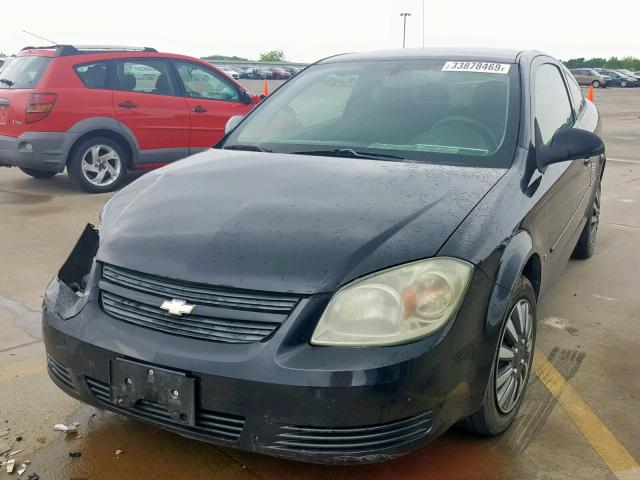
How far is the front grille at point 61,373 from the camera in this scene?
8.35 feet

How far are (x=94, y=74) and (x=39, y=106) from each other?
75 cm

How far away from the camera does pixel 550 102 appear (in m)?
3.91

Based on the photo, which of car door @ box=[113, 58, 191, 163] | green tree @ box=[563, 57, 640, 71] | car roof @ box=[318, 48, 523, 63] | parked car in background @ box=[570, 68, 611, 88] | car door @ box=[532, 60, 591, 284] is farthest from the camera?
green tree @ box=[563, 57, 640, 71]

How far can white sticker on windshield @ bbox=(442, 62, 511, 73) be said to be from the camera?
361 cm

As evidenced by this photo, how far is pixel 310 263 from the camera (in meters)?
2.27

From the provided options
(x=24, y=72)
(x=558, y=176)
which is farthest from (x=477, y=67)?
(x=24, y=72)

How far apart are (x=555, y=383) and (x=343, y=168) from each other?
147 centimetres

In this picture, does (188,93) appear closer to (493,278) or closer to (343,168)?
(343,168)

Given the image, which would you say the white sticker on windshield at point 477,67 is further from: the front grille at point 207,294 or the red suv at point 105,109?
the red suv at point 105,109

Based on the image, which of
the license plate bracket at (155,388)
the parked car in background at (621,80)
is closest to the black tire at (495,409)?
the license plate bracket at (155,388)

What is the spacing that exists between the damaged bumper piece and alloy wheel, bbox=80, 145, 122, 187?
5848 millimetres

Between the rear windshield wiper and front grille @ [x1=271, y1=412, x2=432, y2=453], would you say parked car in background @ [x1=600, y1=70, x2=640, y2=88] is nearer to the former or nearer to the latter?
the rear windshield wiper

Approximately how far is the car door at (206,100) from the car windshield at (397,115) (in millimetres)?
4576

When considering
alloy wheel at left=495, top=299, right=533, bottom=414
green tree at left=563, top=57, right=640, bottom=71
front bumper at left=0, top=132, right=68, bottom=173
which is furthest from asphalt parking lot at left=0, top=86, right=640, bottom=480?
green tree at left=563, top=57, right=640, bottom=71
